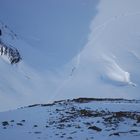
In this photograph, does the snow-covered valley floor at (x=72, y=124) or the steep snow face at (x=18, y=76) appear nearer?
the snow-covered valley floor at (x=72, y=124)

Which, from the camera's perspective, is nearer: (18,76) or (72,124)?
(72,124)

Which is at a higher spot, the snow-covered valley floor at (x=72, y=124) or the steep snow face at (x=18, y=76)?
the steep snow face at (x=18, y=76)

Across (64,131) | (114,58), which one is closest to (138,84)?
(114,58)

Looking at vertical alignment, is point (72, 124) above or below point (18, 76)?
below

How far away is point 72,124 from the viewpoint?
19.6 metres

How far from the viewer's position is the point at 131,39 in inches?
2406

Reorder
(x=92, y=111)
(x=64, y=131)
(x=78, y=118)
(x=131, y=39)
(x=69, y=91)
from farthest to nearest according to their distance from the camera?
1. (x=131, y=39)
2. (x=69, y=91)
3. (x=92, y=111)
4. (x=78, y=118)
5. (x=64, y=131)

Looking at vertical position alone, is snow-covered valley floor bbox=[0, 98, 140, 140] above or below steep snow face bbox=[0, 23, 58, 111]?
below

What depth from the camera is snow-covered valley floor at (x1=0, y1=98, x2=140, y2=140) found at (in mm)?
16719

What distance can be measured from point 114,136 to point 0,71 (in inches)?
1327

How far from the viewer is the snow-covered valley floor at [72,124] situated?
16.7 meters

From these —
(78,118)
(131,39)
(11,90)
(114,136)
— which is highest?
(131,39)

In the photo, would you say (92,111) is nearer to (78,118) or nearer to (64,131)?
(78,118)

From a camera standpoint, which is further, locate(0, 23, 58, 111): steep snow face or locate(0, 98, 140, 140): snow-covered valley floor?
locate(0, 23, 58, 111): steep snow face
